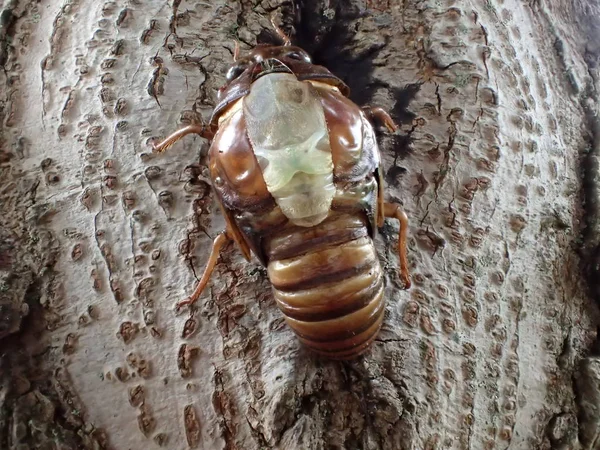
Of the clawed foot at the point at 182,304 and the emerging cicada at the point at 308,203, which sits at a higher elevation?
the emerging cicada at the point at 308,203

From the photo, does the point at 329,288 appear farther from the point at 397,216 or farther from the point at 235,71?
the point at 235,71

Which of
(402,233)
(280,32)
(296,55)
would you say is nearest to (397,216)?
(402,233)

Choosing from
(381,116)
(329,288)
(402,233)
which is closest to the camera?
(329,288)

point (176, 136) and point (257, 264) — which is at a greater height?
point (176, 136)

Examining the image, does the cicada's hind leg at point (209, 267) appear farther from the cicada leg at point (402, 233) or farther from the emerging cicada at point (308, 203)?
the cicada leg at point (402, 233)

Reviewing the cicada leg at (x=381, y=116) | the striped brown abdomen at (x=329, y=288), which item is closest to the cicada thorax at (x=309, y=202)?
the striped brown abdomen at (x=329, y=288)

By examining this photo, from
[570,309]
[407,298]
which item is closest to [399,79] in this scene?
[407,298]

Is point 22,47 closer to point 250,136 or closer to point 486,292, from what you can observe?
point 250,136
